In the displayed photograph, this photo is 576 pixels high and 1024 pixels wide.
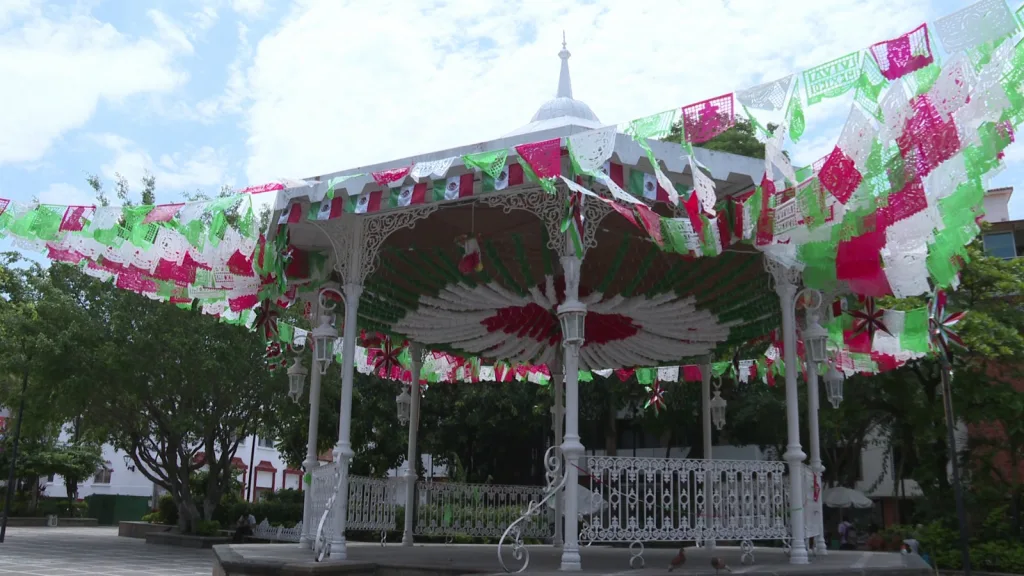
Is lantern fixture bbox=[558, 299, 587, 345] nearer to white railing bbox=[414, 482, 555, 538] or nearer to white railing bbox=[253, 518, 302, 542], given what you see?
white railing bbox=[414, 482, 555, 538]

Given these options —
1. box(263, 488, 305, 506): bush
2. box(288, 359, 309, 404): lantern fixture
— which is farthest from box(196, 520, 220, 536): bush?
box(288, 359, 309, 404): lantern fixture

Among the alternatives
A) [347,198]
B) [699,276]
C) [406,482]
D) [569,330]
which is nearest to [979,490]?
[699,276]

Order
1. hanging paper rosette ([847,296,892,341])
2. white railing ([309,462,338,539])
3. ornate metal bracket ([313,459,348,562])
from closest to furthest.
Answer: ornate metal bracket ([313,459,348,562]) → white railing ([309,462,338,539]) → hanging paper rosette ([847,296,892,341])

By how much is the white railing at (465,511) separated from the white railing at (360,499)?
80.0 inches

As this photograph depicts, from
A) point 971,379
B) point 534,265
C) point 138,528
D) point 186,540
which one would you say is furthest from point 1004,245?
point 138,528

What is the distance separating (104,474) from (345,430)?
155ft

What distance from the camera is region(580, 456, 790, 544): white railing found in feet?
25.6

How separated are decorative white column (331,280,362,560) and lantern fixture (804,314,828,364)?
4.73m

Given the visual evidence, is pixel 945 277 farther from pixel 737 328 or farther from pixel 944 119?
pixel 737 328

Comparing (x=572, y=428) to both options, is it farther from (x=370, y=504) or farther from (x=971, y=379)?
(x=971, y=379)

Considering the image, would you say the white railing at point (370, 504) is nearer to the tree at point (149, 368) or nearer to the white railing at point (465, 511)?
the white railing at point (465, 511)

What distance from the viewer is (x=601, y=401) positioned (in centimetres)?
2670

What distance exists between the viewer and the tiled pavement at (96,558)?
15266mm

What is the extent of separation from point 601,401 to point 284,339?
51.2 feet
